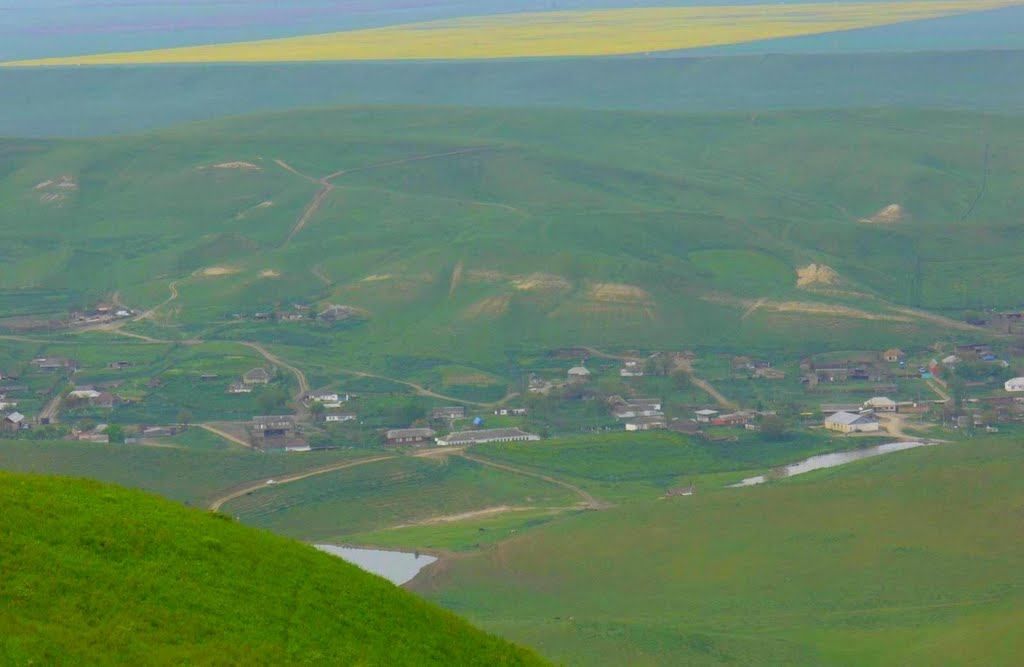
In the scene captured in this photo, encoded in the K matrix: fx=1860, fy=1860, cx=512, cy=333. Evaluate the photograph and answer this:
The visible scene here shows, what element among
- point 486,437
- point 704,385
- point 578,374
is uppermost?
point 486,437

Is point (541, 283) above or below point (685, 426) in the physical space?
below

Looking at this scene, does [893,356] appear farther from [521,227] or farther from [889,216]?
[889,216]

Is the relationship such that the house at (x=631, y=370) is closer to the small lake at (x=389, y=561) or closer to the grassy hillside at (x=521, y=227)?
the grassy hillside at (x=521, y=227)

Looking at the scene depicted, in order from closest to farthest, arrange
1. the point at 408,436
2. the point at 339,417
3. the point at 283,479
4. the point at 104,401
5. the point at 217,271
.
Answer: the point at 283,479 → the point at 408,436 → the point at 339,417 → the point at 104,401 → the point at 217,271

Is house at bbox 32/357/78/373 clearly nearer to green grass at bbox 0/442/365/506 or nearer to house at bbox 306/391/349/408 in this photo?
house at bbox 306/391/349/408

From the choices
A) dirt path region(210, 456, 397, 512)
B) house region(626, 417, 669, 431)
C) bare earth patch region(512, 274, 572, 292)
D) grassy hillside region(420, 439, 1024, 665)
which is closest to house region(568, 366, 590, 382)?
house region(626, 417, 669, 431)

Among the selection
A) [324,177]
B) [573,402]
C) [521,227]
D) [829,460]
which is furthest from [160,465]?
[324,177]

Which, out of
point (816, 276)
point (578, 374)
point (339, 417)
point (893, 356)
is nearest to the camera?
point (339, 417)
